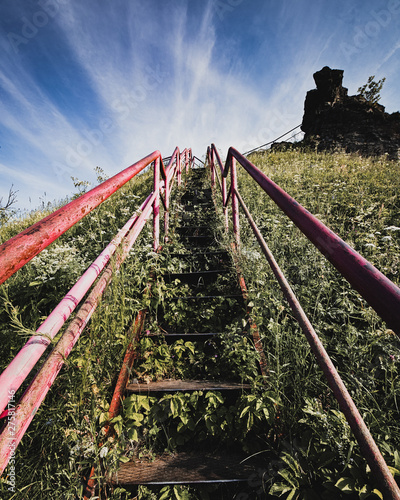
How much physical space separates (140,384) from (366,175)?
22.6ft

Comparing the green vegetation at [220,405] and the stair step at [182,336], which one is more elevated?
the stair step at [182,336]

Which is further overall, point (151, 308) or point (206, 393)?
point (151, 308)

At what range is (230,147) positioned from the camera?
3408 mm

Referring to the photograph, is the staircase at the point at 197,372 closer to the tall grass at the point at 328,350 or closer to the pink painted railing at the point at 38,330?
the tall grass at the point at 328,350

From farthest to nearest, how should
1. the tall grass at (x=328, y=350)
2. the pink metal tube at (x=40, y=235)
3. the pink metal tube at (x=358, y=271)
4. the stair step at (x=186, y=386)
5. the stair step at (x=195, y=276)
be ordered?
the stair step at (x=195, y=276)
the stair step at (x=186, y=386)
the tall grass at (x=328, y=350)
the pink metal tube at (x=40, y=235)
the pink metal tube at (x=358, y=271)

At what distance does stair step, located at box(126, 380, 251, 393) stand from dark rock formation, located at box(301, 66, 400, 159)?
43.6ft

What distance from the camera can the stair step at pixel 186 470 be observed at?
4.05 ft

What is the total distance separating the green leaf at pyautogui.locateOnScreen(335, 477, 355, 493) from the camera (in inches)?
36.1

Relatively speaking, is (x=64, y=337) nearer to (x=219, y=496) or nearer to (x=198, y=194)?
(x=219, y=496)

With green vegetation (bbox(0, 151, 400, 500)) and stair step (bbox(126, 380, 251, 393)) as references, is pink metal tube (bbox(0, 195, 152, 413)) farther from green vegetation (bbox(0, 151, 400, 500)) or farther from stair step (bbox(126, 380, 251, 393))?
stair step (bbox(126, 380, 251, 393))

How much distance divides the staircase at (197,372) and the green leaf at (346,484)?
0.45 metres

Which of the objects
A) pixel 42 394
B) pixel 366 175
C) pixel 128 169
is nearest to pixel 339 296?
pixel 128 169

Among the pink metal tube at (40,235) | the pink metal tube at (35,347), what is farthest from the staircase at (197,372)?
the pink metal tube at (40,235)

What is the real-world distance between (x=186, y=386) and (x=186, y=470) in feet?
1.42
